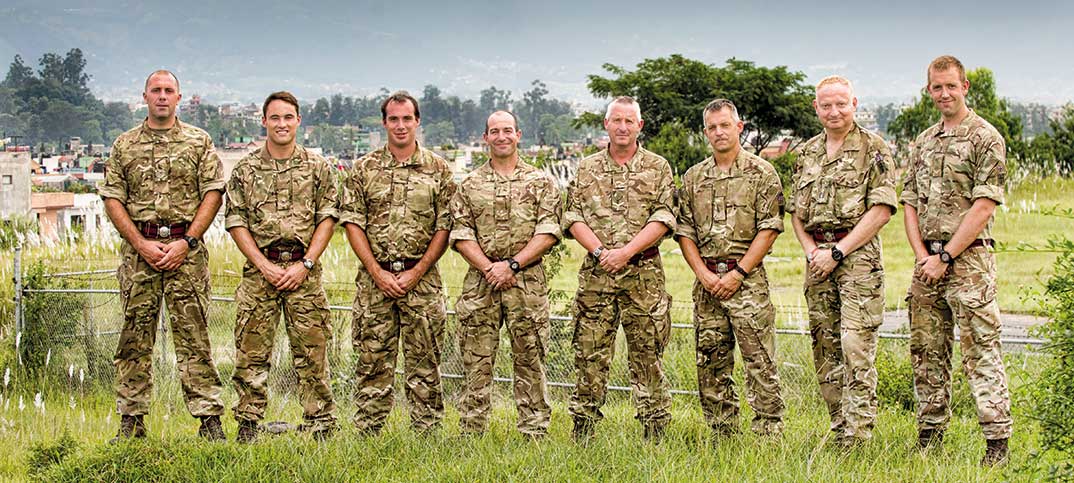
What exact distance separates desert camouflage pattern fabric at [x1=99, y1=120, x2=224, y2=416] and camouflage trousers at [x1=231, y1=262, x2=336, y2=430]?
260mm

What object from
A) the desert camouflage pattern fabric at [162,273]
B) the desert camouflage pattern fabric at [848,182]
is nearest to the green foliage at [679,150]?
the desert camouflage pattern fabric at [848,182]

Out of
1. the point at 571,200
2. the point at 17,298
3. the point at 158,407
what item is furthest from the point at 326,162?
the point at 17,298

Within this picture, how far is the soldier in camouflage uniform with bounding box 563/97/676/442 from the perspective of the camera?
638cm

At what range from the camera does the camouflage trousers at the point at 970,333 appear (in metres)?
5.86

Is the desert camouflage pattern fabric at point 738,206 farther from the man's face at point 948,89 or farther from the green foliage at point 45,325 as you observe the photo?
the green foliage at point 45,325

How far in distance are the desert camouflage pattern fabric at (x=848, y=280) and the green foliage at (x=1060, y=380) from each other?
175 centimetres

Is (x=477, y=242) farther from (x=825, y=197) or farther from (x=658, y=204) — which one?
(x=825, y=197)

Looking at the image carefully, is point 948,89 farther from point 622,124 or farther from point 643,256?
point 643,256

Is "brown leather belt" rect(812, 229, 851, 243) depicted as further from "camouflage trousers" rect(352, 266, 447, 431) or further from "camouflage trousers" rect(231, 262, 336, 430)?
"camouflage trousers" rect(231, 262, 336, 430)

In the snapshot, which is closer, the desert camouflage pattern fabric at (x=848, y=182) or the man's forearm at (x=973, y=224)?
the man's forearm at (x=973, y=224)

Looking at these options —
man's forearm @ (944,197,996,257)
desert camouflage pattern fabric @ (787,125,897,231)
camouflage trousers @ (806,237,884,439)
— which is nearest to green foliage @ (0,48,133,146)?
desert camouflage pattern fabric @ (787,125,897,231)

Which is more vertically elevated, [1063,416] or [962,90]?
[962,90]

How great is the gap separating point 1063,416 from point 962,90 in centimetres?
246

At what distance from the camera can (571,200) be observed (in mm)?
6559
